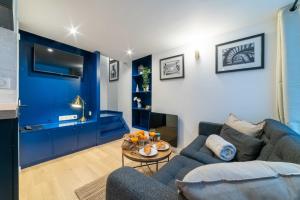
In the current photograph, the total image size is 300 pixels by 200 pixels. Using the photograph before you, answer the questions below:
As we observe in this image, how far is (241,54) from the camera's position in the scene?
2.05 m

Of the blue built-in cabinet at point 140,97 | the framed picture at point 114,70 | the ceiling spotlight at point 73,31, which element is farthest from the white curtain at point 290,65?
the framed picture at point 114,70

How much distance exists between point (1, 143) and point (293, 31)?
2873mm

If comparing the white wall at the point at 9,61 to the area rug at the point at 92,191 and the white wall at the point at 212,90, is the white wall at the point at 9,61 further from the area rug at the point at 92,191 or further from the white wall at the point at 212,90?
the white wall at the point at 212,90

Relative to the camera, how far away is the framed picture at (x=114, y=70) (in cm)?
432

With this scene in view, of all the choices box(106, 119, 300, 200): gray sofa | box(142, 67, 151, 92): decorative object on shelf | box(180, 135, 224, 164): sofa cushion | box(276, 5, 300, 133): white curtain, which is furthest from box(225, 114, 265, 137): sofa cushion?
box(142, 67, 151, 92): decorative object on shelf

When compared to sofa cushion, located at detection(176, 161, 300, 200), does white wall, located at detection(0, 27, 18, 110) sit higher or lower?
higher

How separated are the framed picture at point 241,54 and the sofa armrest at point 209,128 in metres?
0.89

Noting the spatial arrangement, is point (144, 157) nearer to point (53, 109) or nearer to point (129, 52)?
point (53, 109)

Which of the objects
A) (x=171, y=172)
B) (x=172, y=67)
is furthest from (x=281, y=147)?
(x=172, y=67)

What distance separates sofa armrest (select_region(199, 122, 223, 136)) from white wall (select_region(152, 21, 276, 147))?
19 cm

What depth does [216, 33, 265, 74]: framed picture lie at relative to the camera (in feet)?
6.25

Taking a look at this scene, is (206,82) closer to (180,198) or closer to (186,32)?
(186,32)

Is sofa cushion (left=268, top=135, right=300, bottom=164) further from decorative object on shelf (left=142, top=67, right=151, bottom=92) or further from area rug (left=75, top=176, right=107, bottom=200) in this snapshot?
decorative object on shelf (left=142, top=67, right=151, bottom=92)

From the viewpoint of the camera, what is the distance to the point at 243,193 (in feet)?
1.63
